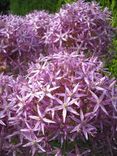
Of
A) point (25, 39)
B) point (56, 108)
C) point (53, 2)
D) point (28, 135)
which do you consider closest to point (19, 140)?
point (28, 135)

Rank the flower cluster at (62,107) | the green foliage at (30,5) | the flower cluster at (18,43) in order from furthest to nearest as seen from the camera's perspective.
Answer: the green foliage at (30,5), the flower cluster at (18,43), the flower cluster at (62,107)

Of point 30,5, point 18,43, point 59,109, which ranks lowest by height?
point 59,109

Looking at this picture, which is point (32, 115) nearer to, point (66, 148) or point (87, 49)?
point (66, 148)

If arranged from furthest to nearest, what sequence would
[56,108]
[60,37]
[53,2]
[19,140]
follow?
[53,2] < [60,37] < [19,140] < [56,108]

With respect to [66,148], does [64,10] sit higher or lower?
higher

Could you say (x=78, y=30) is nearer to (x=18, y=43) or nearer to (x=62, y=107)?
(x=18, y=43)

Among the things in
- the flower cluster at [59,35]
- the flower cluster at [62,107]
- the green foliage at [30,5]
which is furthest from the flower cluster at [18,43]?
the green foliage at [30,5]

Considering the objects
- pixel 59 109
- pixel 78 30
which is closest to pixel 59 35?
pixel 78 30

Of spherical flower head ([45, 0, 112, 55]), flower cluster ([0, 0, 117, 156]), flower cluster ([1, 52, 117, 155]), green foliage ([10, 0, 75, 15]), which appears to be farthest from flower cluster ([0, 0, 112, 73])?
green foliage ([10, 0, 75, 15])

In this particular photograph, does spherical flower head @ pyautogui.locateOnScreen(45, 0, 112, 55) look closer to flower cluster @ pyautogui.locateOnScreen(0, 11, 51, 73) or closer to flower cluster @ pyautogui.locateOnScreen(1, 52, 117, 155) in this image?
flower cluster @ pyautogui.locateOnScreen(0, 11, 51, 73)

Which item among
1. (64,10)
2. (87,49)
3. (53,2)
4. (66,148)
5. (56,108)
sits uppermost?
(53,2)

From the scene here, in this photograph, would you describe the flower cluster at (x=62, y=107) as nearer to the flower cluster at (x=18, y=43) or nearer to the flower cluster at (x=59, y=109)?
the flower cluster at (x=59, y=109)
